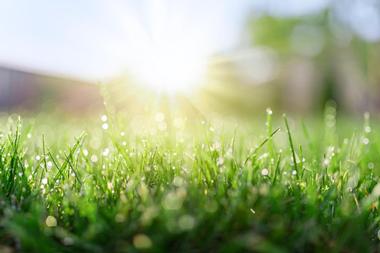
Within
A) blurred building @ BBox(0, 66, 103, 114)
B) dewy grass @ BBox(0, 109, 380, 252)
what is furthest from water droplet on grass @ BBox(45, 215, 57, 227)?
blurred building @ BBox(0, 66, 103, 114)

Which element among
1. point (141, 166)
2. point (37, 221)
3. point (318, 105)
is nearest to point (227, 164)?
point (141, 166)

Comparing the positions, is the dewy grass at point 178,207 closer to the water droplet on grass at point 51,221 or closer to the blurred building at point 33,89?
A: the water droplet on grass at point 51,221

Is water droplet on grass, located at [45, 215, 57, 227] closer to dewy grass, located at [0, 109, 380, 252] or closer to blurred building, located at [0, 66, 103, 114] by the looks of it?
dewy grass, located at [0, 109, 380, 252]

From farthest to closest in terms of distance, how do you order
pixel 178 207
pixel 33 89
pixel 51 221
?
pixel 33 89, pixel 51 221, pixel 178 207

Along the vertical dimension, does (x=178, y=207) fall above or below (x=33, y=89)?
below

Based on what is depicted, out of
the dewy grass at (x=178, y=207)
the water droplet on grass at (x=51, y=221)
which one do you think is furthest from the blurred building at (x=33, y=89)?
the water droplet on grass at (x=51, y=221)

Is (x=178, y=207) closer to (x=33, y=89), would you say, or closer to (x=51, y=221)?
(x=51, y=221)

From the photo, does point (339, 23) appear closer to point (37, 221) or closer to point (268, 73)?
point (268, 73)

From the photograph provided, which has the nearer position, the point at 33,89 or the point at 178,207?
the point at 178,207

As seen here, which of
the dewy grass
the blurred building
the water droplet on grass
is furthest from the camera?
the blurred building

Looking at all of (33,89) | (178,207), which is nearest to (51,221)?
(178,207)

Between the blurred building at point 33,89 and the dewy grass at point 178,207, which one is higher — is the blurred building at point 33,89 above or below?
above
